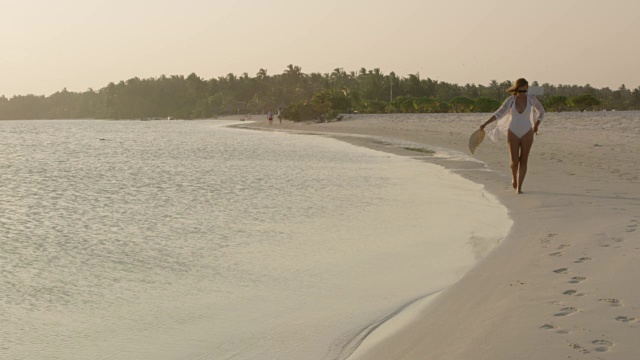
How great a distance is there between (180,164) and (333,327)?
68.8 feet

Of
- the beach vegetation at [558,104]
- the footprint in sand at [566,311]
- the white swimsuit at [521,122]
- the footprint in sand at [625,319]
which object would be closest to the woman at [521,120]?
the white swimsuit at [521,122]

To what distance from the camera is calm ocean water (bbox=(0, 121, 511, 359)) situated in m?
4.81

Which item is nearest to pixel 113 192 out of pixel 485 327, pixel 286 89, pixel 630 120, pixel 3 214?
pixel 3 214

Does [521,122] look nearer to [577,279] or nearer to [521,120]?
[521,120]

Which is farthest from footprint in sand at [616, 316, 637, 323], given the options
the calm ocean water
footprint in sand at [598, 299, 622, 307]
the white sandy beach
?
the calm ocean water

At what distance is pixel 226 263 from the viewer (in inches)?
295

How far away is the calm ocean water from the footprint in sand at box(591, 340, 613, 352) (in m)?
1.55

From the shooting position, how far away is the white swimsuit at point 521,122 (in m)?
11.6

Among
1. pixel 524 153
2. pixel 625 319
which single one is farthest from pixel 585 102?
pixel 625 319

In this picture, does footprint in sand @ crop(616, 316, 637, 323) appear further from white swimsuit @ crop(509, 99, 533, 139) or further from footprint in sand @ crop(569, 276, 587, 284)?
white swimsuit @ crop(509, 99, 533, 139)

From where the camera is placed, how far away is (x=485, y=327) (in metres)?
→ 4.28

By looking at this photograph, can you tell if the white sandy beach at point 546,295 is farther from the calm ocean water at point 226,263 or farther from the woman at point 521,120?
the woman at point 521,120

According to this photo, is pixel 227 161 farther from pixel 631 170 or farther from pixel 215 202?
pixel 631 170

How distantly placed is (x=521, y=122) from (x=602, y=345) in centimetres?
847
